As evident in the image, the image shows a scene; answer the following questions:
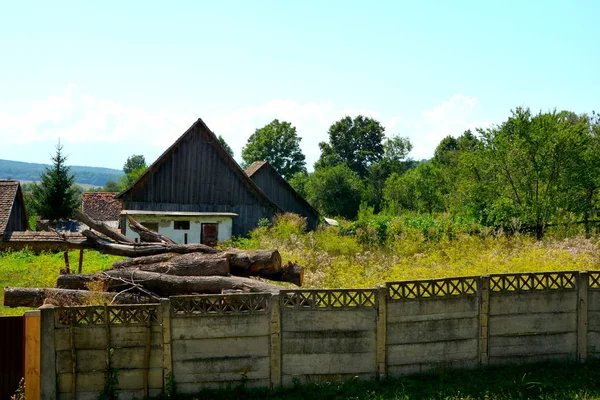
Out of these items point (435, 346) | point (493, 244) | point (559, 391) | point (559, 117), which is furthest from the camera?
point (559, 117)

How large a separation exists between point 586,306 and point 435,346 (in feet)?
10.4

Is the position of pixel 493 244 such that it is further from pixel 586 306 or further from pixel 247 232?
pixel 247 232

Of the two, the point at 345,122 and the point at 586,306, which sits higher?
the point at 345,122

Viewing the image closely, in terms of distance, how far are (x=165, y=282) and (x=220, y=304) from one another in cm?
267

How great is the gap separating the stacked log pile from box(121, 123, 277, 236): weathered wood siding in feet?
53.5

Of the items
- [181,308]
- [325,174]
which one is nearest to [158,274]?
[181,308]

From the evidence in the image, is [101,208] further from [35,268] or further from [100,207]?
[35,268]

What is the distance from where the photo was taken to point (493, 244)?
20656mm

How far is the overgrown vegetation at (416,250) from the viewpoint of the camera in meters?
16.9

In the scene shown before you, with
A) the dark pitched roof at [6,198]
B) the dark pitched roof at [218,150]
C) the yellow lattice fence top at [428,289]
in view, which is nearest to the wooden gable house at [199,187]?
the dark pitched roof at [218,150]

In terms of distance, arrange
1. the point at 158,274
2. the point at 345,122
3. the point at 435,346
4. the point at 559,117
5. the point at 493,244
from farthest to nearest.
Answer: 1. the point at 345,122
2. the point at 559,117
3. the point at 493,244
4. the point at 158,274
5. the point at 435,346

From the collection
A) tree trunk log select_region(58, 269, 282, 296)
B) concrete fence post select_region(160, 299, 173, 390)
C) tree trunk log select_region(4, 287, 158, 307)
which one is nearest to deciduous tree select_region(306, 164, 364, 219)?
tree trunk log select_region(58, 269, 282, 296)

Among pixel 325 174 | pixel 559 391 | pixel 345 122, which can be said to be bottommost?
pixel 559 391

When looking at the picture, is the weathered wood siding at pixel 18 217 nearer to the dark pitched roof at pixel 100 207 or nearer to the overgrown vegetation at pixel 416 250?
the dark pitched roof at pixel 100 207
